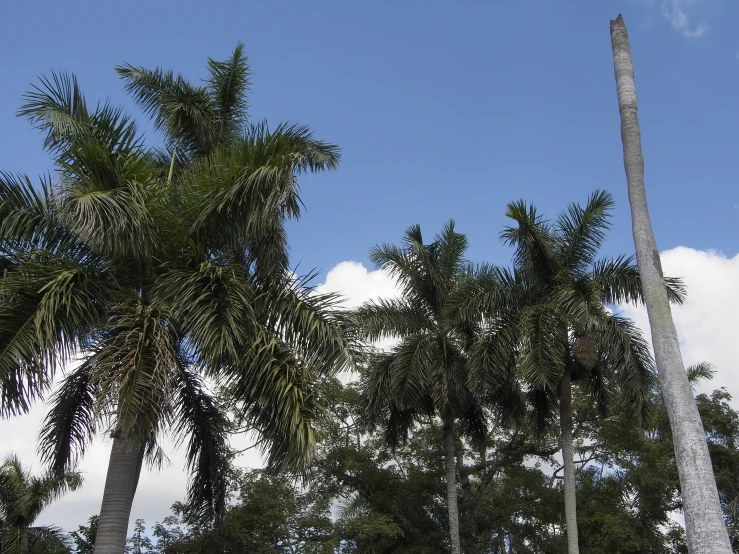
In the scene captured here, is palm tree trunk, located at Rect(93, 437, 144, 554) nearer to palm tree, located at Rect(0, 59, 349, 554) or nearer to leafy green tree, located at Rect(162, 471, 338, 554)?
palm tree, located at Rect(0, 59, 349, 554)

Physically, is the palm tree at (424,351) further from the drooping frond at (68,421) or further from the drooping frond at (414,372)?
the drooping frond at (68,421)

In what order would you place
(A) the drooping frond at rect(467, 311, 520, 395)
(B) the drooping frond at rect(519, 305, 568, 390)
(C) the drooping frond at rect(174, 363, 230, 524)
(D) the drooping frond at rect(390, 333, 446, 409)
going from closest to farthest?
(C) the drooping frond at rect(174, 363, 230, 524)
(B) the drooping frond at rect(519, 305, 568, 390)
(A) the drooping frond at rect(467, 311, 520, 395)
(D) the drooping frond at rect(390, 333, 446, 409)

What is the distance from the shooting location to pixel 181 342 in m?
10.2

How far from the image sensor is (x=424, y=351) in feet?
61.4

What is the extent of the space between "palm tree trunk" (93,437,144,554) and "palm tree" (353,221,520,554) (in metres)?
9.64

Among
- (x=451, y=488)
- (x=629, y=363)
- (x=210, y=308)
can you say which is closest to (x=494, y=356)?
(x=629, y=363)

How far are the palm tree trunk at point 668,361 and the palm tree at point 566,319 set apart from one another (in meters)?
5.61

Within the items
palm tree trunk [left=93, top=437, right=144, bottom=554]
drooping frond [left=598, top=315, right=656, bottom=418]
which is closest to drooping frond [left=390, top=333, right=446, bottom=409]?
drooping frond [left=598, top=315, right=656, bottom=418]

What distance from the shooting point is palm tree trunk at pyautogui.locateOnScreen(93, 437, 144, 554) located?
8812 mm

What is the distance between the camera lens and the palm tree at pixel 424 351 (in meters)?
18.4

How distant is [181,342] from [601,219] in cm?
1109

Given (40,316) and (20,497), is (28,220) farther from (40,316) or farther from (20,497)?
(20,497)

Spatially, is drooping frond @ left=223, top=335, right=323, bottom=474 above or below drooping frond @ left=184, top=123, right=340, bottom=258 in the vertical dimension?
below

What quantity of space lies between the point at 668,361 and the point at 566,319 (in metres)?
7.07
